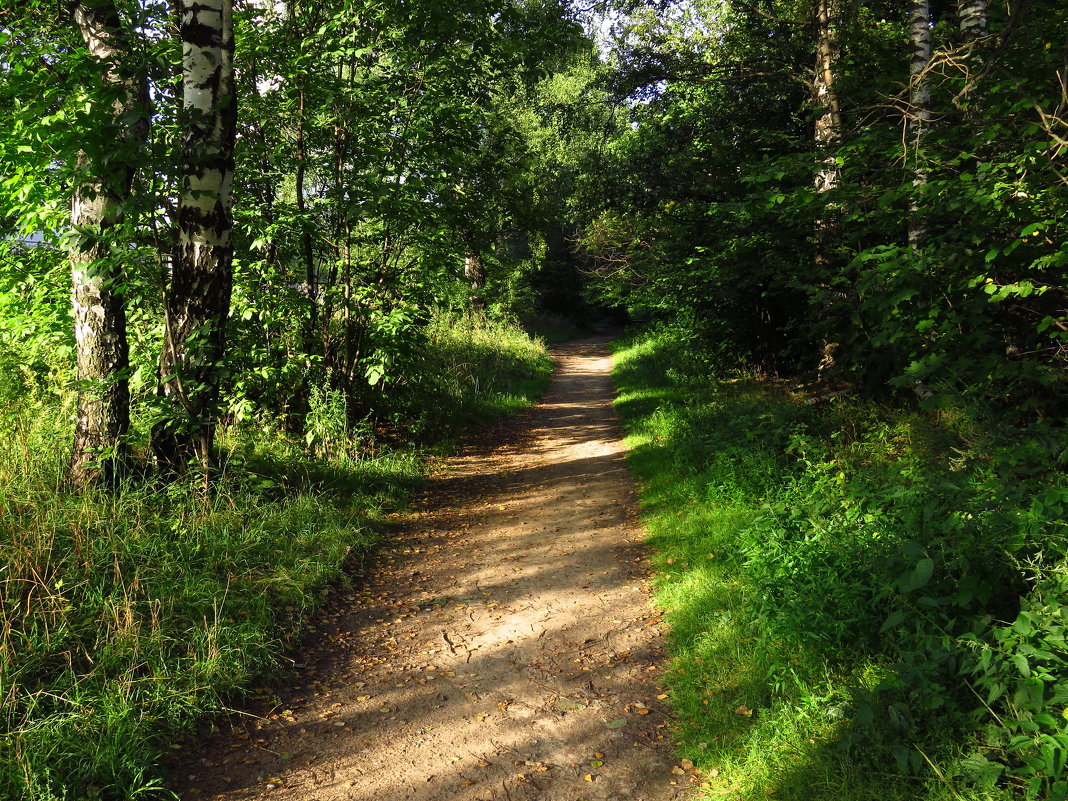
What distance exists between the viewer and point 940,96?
6.34 m

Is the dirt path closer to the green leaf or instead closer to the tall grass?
the green leaf

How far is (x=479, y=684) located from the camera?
403 cm

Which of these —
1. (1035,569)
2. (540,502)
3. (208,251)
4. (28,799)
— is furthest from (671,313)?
(28,799)

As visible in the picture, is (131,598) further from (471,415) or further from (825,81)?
(825,81)

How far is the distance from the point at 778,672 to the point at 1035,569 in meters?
1.39

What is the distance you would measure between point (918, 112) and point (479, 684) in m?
6.37

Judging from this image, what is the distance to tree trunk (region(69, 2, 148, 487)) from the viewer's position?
5.23m

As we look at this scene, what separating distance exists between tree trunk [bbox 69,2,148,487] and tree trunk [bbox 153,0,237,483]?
363mm

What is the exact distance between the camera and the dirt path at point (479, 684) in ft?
10.5

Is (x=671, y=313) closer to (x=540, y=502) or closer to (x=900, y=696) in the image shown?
(x=540, y=502)

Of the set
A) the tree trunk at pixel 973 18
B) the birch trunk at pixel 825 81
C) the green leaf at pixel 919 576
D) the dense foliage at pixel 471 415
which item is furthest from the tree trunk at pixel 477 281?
the green leaf at pixel 919 576

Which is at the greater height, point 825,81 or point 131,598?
point 825,81

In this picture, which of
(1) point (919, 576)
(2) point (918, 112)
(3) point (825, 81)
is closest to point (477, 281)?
(3) point (825, 81)

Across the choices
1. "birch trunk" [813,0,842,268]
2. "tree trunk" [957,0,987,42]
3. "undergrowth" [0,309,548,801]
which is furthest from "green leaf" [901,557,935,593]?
"tree trunk" [957,0,987,42]
